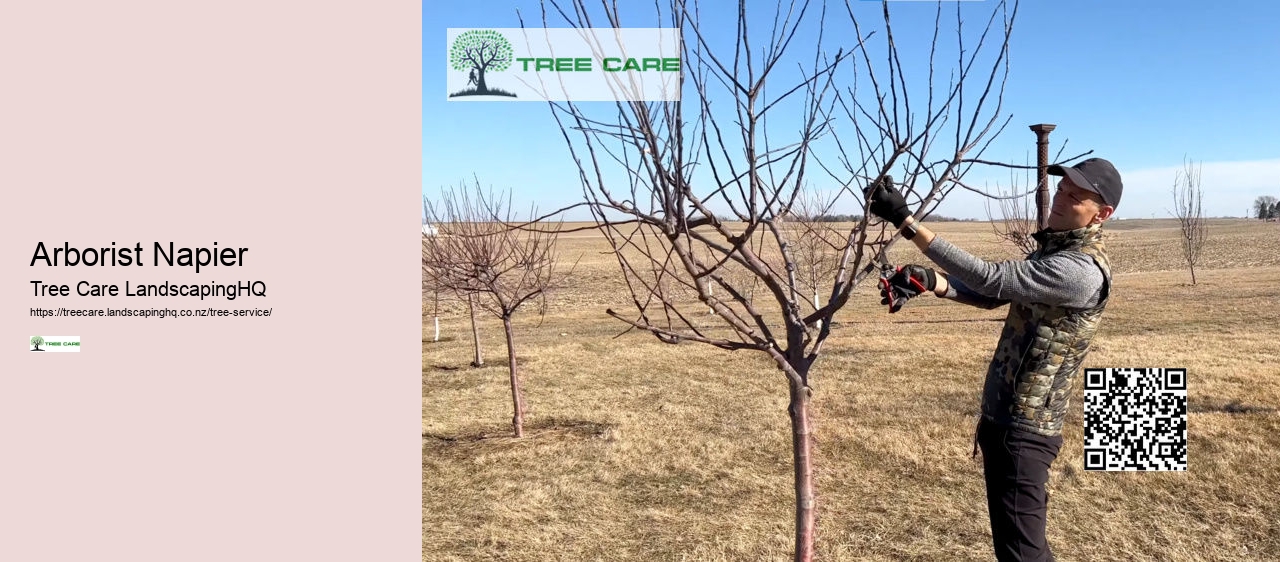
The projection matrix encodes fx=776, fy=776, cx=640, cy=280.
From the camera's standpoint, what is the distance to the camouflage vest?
2.54 metres

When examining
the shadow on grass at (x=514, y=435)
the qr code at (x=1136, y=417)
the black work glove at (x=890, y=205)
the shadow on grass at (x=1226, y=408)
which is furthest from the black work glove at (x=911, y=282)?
the shadow on grass at (x=1226, y=408)

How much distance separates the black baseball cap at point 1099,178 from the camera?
8.10 ft

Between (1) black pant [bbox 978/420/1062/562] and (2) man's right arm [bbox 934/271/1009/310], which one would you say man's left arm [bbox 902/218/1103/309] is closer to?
(2) man's right arm [bbox 934/271/1009/310]

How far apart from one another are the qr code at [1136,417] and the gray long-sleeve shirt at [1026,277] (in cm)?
158

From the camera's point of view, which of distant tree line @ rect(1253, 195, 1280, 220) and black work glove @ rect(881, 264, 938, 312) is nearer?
black work glove @ rect(881, 264, 938, 312)

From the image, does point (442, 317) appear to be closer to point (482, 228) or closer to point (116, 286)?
point (482, 228)

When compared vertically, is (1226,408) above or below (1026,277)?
below

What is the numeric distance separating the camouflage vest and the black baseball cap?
0.12m

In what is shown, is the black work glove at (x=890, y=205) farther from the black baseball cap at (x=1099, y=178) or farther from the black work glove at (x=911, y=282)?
the black baseball cap at (x=1099, y=178)

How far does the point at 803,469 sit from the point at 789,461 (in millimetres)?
3806

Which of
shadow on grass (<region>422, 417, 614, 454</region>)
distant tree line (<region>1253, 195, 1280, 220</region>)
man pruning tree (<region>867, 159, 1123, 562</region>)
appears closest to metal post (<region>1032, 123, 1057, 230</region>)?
man pruning tree (<region>867, 159, 1123, 562</region>)

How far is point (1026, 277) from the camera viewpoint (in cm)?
230

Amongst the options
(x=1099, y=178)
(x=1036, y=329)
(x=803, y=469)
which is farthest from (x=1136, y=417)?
(x=803, y=469)

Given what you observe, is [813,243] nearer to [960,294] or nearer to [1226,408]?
[1226,408]
